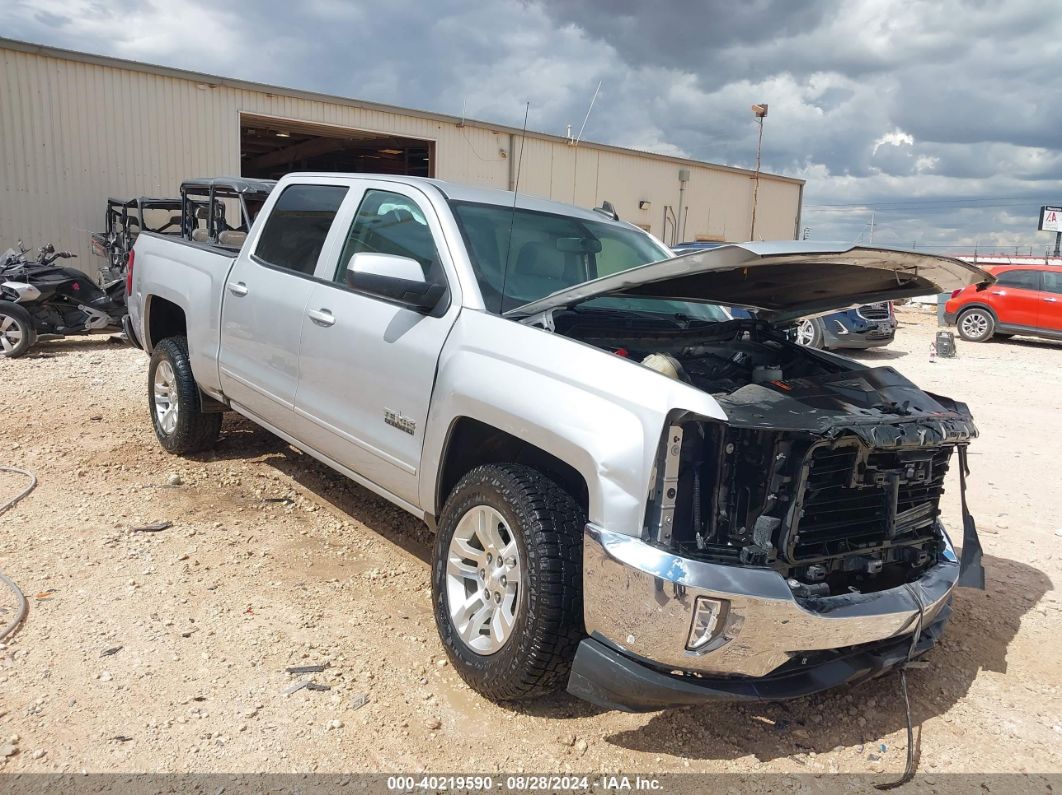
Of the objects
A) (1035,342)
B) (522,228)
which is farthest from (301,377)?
(1035,342)

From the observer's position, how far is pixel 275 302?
14.5 feet

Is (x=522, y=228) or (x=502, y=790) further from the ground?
(x=522, y=228)

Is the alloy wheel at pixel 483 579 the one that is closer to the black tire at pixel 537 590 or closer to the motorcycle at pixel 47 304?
the black tire at pixel 537 590

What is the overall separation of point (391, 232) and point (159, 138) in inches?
495

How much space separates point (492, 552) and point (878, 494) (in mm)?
1421

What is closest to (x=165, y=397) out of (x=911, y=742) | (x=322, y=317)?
(x=322, y=317)

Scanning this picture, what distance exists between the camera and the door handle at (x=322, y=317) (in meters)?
3.93

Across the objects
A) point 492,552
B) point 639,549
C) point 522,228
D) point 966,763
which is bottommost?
point 966,763

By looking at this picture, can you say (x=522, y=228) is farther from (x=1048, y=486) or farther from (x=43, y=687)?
(x=1048, y=486)

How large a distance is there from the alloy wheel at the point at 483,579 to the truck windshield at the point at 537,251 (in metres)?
0.90

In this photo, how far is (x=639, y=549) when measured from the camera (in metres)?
2.48

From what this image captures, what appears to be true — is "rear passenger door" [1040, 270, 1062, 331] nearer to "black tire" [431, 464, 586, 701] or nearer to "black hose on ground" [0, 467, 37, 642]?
"black tire" [431, 464, 586, 701]

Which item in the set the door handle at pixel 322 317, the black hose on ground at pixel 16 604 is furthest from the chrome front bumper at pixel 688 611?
the black hose on ground at pixel 16 604

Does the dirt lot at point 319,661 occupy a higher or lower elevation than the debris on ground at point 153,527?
Result: lower
